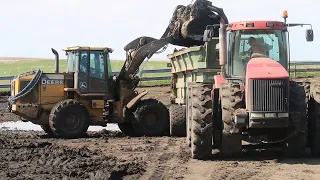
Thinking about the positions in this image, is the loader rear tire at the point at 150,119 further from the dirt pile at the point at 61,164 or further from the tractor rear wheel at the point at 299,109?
the tractor rear wheel at the point at 299,109

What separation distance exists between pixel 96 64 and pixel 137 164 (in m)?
7.37

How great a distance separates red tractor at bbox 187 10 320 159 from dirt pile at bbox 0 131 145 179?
1663 millimetres

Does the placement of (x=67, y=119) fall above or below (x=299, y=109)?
below

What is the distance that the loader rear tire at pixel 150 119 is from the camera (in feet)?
60.5

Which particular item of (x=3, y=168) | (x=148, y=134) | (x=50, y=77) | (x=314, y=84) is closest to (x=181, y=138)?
A: (x=148, y=134)

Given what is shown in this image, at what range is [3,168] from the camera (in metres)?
11.3

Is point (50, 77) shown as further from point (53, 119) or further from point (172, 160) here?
point (172, 160)

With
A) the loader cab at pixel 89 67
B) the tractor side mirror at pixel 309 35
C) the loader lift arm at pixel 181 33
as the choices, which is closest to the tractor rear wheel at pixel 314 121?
the tractor side mirror at pixel 309 35

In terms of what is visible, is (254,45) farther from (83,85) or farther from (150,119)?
(83,85)

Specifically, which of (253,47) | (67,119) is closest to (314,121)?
(253,47)

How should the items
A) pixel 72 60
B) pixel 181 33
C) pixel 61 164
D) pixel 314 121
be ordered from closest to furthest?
pixel 61 164
pixel 314 121
pixel 181 33
pixel 72 60

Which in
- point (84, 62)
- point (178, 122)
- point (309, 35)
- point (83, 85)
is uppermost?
point (309, 35)

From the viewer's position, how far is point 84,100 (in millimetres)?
18359

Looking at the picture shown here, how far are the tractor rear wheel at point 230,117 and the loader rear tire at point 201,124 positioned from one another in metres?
0.28
